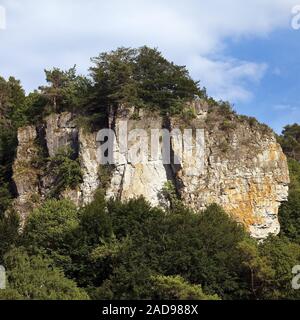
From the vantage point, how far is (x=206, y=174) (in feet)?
125

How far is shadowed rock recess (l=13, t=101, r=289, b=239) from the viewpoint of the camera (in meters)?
37.8

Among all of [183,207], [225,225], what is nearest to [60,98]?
[183,207]

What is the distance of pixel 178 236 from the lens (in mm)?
31344

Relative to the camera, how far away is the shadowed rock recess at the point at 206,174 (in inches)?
1487

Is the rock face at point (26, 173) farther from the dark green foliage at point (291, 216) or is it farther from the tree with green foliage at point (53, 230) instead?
the dark green foliage at point (291, 216)

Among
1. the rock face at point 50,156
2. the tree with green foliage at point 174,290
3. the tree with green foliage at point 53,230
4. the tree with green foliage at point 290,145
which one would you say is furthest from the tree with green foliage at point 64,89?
the tree with green foliage at point 290,145

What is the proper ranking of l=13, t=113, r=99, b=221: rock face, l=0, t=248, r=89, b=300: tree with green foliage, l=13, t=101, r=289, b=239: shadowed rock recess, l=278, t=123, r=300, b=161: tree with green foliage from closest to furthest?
l=0, t=248, r=89, b=300: tree with green foliage, l=13, t=101, r=289, b=239: shadowed rock recess, l=13, t=113, r=99, b=221: rock face, l=278, t=123, r=300, b=161: tree with green foliage

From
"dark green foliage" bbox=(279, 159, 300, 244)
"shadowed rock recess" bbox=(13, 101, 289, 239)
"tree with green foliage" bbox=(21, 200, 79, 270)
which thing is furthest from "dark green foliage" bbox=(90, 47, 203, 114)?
"dark green foliage" bbox=(279, 159, 300, 244)

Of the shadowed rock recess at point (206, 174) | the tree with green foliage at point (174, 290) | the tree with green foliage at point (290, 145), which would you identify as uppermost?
the tree with green foliage at point (290, 145)

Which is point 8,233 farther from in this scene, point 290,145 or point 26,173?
point 290,145

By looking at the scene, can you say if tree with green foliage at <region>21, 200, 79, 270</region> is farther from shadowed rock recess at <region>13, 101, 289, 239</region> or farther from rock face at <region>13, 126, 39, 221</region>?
rock face at <region>13, 126, 39, 221</region>

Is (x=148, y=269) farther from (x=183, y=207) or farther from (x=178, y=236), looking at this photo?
(x=183, y=207)

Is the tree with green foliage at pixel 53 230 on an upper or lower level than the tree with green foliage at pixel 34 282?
upper
